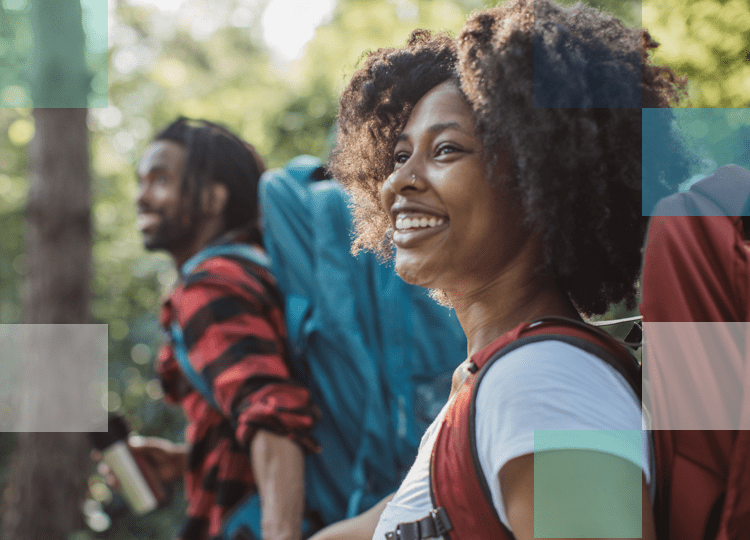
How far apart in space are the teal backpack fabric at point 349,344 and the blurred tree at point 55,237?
3548 mm

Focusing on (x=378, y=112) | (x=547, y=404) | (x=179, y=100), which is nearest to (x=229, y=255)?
(x=378, y=112)

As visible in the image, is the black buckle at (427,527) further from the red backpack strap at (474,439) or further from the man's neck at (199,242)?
the man's neck at (199,242)

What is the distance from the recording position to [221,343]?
2.60 meters

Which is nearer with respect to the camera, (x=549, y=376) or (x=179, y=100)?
(x=549, y=376)

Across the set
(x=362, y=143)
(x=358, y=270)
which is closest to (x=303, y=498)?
(x=358, y=270)

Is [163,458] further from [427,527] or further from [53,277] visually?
[53,277]

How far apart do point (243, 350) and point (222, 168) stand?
1140 mm

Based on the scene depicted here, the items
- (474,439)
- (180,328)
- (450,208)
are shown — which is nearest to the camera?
(474,439)

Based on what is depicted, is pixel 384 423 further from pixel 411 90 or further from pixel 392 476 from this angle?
pixel 411 90

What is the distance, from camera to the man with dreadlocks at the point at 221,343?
2.51 metres

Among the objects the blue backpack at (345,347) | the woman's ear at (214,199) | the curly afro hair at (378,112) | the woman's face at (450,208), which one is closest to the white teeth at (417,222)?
the woman's face at (450,208)
